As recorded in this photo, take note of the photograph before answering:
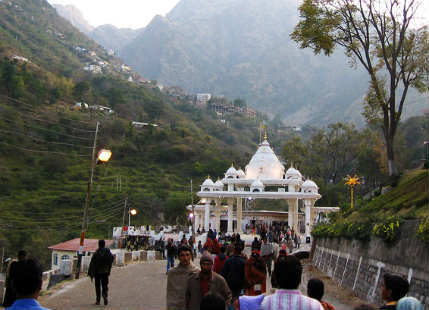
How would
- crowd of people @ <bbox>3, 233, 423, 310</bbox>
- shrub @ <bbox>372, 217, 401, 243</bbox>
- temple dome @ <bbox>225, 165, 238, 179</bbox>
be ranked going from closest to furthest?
crowd of people @ <bbox>3, 233, 423, 310</bbox> → shrub @ <bbox>372, 217, 401, 243</bbox> → temple dome @ <bbox>225, 165, 238, 179</bbox>

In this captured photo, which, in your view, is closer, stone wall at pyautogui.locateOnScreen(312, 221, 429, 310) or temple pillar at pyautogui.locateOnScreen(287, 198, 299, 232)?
stone wall at pyautogui.locateOnScreen(312, 221, 429, 310)

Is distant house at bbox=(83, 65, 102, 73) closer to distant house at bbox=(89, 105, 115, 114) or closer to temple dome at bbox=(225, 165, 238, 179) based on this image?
distant house at bbox=(89, 105, 115, 114)

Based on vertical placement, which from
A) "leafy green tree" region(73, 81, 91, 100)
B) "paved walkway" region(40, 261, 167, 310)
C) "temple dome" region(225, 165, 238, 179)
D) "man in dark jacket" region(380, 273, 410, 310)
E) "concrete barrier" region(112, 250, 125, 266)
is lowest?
"paved walkway" region(40, 261, 167, 310)

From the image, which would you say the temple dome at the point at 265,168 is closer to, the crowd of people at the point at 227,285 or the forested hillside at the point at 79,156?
the forested hillside at the point at 79,156

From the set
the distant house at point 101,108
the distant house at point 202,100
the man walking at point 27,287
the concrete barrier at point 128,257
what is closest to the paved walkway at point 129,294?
the concrete barrier at point 128,257

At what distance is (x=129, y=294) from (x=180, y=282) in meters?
6.51

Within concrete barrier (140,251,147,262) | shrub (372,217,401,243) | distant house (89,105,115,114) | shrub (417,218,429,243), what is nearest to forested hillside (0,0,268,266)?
distant house (89,105,115,114)

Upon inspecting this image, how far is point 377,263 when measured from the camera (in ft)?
40.8

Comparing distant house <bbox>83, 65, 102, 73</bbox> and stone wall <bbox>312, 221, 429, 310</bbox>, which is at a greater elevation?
distant house <bbox>83, 65, 102, 73</bbox>

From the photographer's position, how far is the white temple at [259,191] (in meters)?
32.9

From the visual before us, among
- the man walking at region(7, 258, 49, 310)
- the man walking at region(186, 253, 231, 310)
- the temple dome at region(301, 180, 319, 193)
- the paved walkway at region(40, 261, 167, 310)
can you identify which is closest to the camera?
the man walking at region(7, 258, 49, 310)

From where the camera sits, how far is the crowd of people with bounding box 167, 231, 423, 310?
13.5ft

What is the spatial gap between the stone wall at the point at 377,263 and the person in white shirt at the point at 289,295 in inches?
226

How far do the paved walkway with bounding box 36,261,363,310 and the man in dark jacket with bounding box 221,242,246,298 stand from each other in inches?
131
